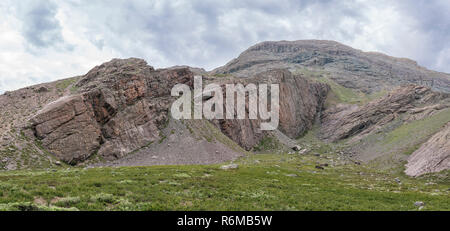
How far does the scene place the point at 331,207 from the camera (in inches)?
591

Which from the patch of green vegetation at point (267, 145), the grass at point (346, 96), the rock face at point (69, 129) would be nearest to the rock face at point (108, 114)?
the rock face at point (69, 129)

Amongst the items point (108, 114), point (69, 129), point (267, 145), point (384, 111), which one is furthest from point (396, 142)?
point (69, 129)

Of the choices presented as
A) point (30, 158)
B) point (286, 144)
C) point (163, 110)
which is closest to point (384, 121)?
point (286, 144)

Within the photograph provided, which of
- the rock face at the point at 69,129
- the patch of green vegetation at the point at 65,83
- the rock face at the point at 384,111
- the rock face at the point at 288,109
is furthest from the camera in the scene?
the rock face at the point at 384,111

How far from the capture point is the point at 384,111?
10569 centimetres

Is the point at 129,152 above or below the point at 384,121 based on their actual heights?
below

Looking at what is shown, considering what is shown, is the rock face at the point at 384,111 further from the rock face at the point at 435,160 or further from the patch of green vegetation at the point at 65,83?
the patch of green vegetation at the point at 65,83

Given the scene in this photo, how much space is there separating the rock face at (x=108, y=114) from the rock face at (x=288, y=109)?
2588cm

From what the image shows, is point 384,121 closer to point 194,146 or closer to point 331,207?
point 194,146

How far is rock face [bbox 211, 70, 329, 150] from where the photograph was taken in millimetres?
87006

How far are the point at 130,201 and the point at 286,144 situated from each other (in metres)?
88.9

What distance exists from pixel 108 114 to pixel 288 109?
309 ft

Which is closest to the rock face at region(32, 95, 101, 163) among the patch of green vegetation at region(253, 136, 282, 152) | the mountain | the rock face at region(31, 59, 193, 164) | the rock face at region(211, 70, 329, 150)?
the rock face at region(31, 59, 193, 164)

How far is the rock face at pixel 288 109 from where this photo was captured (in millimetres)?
87006
